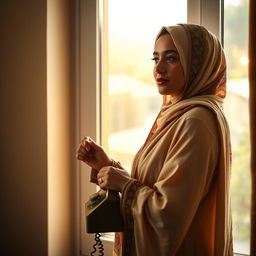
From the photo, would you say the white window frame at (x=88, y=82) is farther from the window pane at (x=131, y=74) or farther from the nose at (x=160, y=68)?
the nose at (x=160, y=68)

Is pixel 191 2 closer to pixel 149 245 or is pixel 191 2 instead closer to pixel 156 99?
pixel 156 99

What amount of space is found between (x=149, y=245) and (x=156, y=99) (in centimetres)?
80

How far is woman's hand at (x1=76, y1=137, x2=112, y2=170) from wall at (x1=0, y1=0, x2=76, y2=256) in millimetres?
405

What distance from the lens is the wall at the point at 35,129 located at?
5.45ft

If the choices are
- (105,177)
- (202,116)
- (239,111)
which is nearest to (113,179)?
(105,177)

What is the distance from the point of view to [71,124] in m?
1.83

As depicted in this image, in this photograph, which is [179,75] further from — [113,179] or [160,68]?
[113,179]

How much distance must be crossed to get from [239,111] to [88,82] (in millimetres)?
744

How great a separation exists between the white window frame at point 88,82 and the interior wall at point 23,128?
214 mm

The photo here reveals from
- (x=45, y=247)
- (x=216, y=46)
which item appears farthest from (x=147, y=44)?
(x=45, y=247)

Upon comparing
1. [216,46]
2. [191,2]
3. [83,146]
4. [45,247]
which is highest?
[191,2]

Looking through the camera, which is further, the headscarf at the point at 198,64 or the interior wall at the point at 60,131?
the interior wall at the point at 60,131

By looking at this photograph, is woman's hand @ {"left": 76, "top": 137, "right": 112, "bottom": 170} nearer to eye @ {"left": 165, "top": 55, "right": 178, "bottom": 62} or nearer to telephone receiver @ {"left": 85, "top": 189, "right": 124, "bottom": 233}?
telephone receiver @ {"left": 85, "top": 189, "right": 124, "bottom": 233}

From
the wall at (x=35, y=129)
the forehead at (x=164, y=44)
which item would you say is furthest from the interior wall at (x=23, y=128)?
the forehead at (x=164, y=44)
